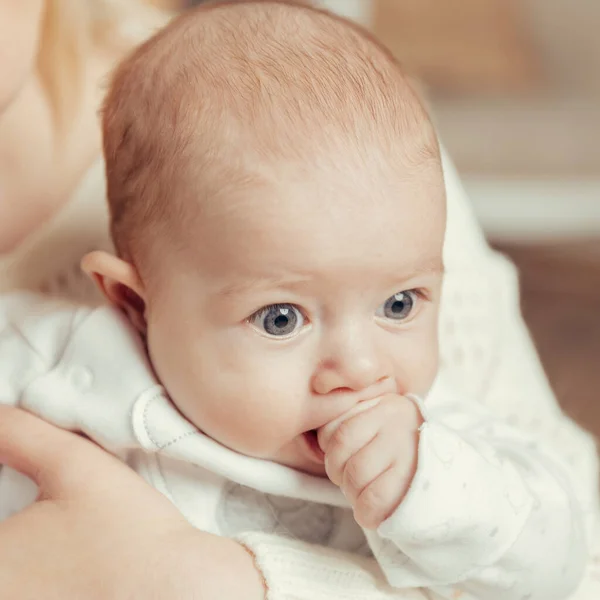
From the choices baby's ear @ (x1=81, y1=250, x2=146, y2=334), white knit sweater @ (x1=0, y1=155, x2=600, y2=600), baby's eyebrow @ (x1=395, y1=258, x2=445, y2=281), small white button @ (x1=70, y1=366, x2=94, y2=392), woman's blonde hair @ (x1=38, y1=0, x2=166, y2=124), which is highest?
woman's blonde hair @ (x1=38, y1=0, x2=166, y2=124)

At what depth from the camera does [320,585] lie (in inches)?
31.4

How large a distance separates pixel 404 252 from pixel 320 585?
0.30 meters

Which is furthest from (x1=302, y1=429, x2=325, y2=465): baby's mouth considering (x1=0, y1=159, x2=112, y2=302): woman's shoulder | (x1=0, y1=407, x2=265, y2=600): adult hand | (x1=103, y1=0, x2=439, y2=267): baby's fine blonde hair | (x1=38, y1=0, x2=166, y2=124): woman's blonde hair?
(x1=38, y1=0, x2=166, y2=124): woman's blonde hair

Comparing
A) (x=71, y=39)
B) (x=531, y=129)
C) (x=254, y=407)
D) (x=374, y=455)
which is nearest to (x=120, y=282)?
(x=254, y=407)

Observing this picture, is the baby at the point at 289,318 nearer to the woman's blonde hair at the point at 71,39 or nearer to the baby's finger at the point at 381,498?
the baby's finger at the point at 381,498

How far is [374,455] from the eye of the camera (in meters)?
0.76

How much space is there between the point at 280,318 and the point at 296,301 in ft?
0.07

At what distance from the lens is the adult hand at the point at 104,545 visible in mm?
744

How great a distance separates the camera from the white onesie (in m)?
0.78

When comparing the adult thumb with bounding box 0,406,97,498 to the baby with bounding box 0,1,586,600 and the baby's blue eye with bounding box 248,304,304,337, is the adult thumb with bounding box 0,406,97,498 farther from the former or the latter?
the baby's blue eye with bounding box 248,304,304,337

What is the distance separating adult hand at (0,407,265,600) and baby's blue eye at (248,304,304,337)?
0.19 m

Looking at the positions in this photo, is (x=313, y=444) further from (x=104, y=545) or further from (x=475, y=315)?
(x=475, y=315)

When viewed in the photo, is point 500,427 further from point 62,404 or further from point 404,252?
point 62,404

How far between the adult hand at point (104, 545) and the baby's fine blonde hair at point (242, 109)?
0.71 feet
